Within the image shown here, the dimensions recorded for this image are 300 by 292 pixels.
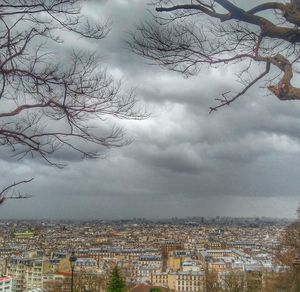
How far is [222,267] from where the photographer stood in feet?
176

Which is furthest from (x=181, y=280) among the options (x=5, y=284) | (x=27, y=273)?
(x=5, y=284)

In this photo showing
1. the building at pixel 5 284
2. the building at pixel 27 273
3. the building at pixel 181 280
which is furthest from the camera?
the building at pixel 27 273

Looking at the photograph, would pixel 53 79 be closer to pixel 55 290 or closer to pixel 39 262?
pixel 55 290

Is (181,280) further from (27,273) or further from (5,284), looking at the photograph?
(5,284)

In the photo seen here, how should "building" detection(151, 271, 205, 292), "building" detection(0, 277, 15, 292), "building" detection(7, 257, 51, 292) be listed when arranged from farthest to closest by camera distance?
"building" detection(7, 257, 51, 292)
"building" detection(151, 271, 205, 292)
"building" detection(0, 277, 15, 292)

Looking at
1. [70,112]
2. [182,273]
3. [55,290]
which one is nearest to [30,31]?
[70,112]

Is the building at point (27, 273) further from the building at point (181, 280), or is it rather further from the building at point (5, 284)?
the building at point (181, 280)

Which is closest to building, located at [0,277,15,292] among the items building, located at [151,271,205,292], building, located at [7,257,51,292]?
building, located at [7,257,51,292]

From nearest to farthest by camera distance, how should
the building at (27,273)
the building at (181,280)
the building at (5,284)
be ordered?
1. the building at (5,284)
2. the building at (181,280)
3. the building at (27,273)

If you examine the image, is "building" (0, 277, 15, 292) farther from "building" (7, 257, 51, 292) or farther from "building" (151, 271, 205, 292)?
"building" (151, 271, 205, 292)

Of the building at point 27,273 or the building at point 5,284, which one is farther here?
the building at point 27,273

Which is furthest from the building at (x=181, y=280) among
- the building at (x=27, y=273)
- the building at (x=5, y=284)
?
the building at (x=5, y=284)

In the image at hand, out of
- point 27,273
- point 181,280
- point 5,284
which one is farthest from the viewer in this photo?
point 27,273

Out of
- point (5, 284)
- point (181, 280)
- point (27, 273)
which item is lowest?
point (181, 280)
